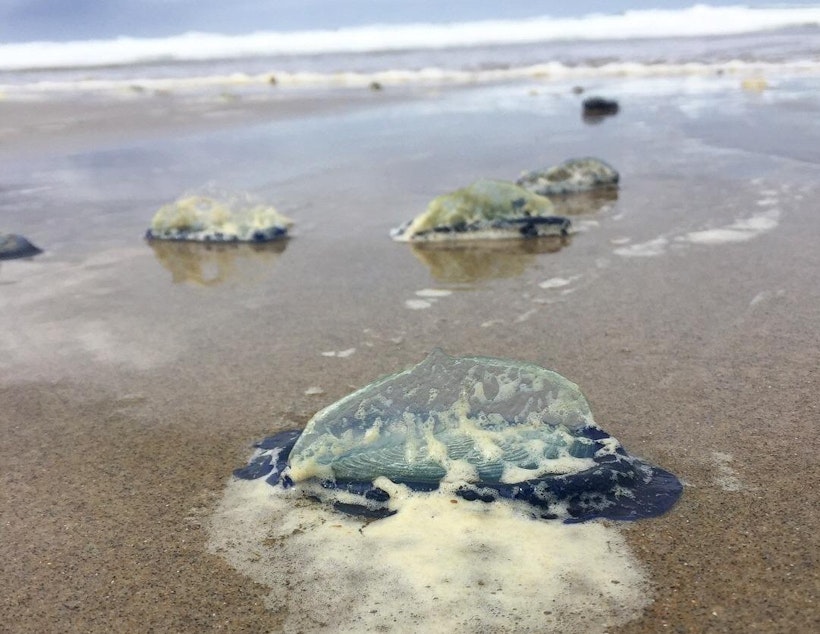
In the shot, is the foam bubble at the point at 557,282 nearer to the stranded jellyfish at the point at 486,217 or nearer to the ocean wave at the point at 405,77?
the stranded jellyfish at the point at 486,217

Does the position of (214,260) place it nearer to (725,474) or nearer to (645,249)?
(645,249)

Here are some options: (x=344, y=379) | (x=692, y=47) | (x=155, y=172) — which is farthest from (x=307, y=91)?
(x=344, y=379)

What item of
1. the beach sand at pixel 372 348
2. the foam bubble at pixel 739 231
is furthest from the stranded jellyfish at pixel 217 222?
the foam bubble at pixel 739 231

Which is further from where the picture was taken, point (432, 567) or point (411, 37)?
point (411, 37)

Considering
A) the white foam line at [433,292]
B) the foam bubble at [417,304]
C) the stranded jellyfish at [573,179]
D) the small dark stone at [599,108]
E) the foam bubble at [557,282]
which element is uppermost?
the small dark stone at [599,108]

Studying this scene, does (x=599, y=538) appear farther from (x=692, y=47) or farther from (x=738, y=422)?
(x=692, y=47)

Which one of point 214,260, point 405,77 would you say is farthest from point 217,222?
point 405,77
